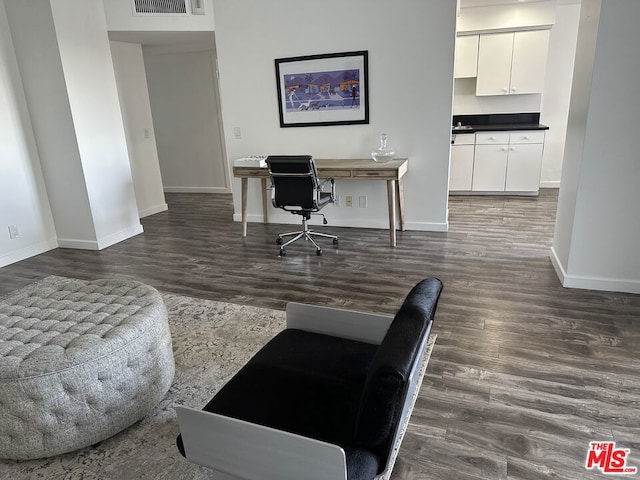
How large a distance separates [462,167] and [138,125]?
458cm

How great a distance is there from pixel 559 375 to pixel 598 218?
1.38 m

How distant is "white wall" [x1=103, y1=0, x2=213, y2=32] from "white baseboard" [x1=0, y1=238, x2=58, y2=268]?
2392 mm

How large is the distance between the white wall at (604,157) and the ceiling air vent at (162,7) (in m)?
3.88

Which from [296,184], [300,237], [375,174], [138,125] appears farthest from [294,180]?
[138,125]

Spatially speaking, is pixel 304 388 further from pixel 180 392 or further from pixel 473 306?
pixel 473 306

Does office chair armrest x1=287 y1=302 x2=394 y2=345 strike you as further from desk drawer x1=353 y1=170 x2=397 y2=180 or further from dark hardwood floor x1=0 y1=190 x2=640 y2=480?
desk drawer x1=353 y1=170 x2=397 y2=180

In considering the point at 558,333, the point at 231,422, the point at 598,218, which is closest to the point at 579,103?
the point at 598,218

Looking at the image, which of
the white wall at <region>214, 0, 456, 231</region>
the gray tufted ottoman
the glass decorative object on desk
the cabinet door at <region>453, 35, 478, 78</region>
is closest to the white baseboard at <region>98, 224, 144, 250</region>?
the white wall at <region>214, 0, 456, 231</region>

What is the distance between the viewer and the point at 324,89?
4.62 m

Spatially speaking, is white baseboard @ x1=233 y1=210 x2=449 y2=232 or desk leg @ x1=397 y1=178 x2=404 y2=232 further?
white baseboard @ x1=233 y1=210 x2=449 y2=232

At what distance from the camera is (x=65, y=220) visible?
15.1 feet

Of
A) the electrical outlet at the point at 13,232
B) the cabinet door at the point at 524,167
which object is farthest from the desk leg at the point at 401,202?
the electrical outlet at the point at 13,232

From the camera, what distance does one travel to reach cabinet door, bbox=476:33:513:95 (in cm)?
595

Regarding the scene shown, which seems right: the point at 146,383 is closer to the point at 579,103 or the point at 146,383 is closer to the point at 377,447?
the point at 377,447
